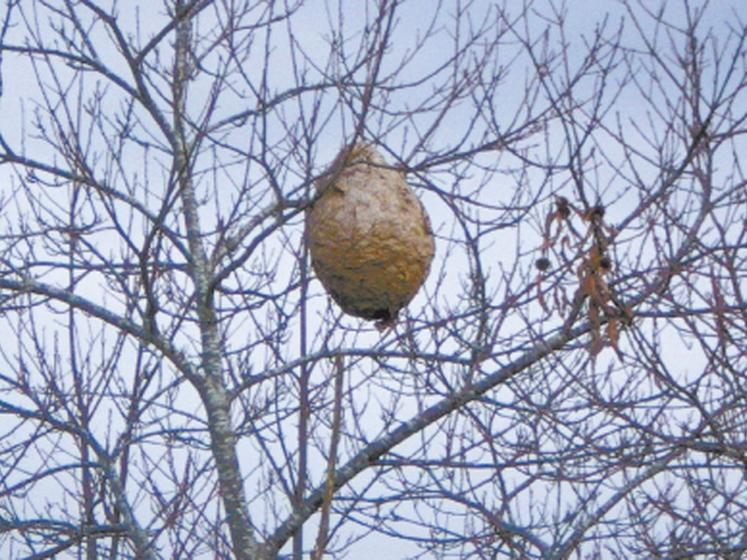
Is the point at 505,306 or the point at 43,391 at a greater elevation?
the point at 43,391

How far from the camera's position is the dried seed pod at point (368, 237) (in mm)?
6238

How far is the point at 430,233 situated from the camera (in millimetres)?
6508

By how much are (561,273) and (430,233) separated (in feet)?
2.37

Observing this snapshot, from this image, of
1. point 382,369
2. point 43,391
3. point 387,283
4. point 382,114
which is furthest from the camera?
point 43,391

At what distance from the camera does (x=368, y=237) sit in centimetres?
623

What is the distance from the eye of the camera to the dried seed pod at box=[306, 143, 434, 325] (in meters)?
6.24

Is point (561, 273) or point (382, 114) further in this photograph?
point (382, 114)

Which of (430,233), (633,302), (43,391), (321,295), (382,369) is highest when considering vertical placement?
(43,391)

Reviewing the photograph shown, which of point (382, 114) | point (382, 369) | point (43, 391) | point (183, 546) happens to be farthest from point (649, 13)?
point (43, 391)

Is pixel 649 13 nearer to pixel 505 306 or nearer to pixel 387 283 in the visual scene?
pixel 505 306

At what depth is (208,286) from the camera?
7.92 m

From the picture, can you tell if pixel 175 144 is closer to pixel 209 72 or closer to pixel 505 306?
pixel 209 72

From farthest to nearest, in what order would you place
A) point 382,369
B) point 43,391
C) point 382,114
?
point 43,391 → point 382,369 → point 382,114

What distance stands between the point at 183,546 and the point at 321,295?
1.95 metres
